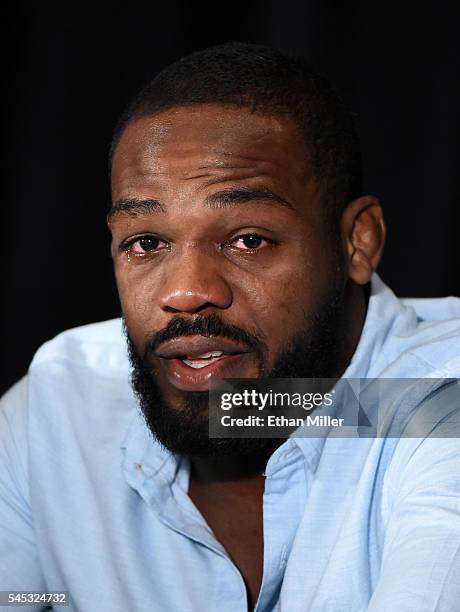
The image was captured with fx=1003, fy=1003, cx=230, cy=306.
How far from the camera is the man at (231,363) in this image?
5.11 feet

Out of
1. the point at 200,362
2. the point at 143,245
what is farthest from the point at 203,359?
the point at 143,245

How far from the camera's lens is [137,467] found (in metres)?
1.77

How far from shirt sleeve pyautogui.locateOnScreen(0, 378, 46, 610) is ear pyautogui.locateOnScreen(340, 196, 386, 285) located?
0.68 meters

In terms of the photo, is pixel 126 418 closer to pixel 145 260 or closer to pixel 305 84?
pixel 145 260

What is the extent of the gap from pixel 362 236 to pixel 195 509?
0.57 meters

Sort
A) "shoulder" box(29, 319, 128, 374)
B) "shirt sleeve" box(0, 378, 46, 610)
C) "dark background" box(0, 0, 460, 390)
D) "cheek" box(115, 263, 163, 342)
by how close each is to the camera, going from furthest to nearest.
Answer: "dark background" box(0, 0, 460, 390)
"shoulder" box(29, 319, 128, 374)
"shirt sleeve" box(0, 378, 46, 610)
"cheek" box(115, 263, 163, 342)

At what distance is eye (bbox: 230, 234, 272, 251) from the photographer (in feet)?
5.27

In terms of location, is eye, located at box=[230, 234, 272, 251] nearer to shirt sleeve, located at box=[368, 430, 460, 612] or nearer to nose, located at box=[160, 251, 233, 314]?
nose, located at box=[160, 251, 233, 314]

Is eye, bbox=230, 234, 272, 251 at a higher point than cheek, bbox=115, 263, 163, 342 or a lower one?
higher

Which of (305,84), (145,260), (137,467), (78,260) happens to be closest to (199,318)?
(145,260)

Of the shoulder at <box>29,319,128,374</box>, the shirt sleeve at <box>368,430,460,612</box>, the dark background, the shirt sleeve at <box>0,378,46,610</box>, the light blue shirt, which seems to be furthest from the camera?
the dark background

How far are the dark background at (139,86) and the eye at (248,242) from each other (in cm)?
116

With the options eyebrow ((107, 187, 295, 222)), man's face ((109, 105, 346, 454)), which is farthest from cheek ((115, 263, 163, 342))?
eyebrow ((107, 187, 295, 222))

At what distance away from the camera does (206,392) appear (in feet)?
5.24
